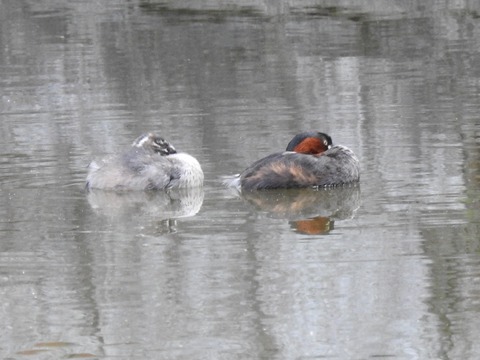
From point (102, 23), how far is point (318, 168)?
1433 centimetres

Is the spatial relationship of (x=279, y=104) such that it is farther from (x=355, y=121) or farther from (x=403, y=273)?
(x=403, y=273)

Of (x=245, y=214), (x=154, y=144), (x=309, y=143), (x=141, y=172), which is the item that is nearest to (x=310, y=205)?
(x=245, y=214)

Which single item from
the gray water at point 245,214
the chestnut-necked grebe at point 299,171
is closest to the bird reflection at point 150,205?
the gray water at point 245,214

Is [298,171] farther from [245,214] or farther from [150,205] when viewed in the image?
[150,205]

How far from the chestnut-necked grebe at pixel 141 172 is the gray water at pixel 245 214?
0.47ft

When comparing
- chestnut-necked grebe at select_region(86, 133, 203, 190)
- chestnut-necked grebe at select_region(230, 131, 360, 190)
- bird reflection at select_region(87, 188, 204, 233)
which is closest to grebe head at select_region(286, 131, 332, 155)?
chestnut-necked grebe at select_region(230, 131, 360, 190)

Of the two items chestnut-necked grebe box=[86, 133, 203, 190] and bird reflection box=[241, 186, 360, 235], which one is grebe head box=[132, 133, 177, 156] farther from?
bird reflection box=[241, 186, 360, 235]

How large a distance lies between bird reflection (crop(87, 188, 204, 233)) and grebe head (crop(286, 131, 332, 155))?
91cm

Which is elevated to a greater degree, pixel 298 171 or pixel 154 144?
→ pixel 154 144

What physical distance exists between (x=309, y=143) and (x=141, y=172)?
1.39m

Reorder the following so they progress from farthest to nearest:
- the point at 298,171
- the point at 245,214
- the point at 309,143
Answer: the point at 309,143, the point at 298,171, the point at 245,214

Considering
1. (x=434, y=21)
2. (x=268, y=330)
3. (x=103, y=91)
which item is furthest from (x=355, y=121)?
(x=434, y=21)

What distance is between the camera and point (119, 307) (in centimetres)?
734

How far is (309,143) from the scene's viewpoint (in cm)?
1130
